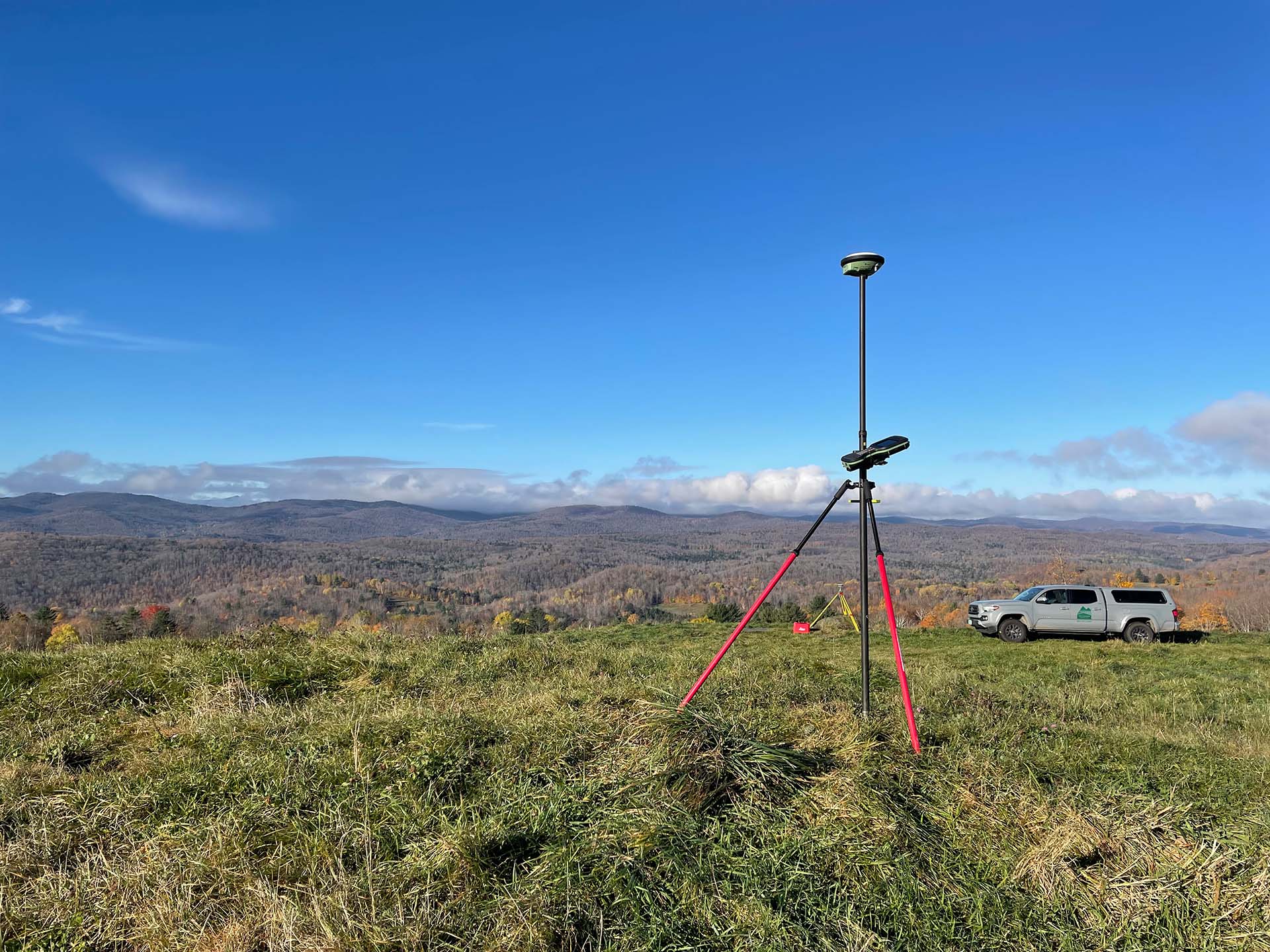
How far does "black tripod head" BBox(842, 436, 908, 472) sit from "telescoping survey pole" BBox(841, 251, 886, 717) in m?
0.05

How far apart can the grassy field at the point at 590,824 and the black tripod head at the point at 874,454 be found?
199cm

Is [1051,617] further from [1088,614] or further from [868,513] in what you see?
[868,513]

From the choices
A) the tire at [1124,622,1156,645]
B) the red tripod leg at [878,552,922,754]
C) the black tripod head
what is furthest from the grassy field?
the tire at [1124,622,1156,645]

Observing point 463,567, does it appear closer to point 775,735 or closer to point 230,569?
point 230,569

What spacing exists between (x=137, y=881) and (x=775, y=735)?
11.7 ft

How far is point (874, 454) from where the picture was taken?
18.2ft

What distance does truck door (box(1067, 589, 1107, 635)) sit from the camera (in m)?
19.4

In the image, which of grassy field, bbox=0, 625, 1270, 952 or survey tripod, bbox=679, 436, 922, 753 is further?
survey tripod, bbox=679, 436, 922, 753

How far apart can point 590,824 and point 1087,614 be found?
20.5 metres

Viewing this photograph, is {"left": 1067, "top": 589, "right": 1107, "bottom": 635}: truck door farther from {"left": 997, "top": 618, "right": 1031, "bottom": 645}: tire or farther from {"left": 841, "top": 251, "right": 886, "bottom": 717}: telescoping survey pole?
{"left": 841, "top": 251, "right": 886, "bottom": 717}: telescoping survey pole

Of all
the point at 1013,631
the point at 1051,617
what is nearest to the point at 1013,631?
the point at 1013,631

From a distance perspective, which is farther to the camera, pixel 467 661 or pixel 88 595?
pixel 88 595

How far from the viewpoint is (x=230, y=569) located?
331 ft

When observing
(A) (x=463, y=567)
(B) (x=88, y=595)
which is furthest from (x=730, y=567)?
(B) (x=88, y=595)
